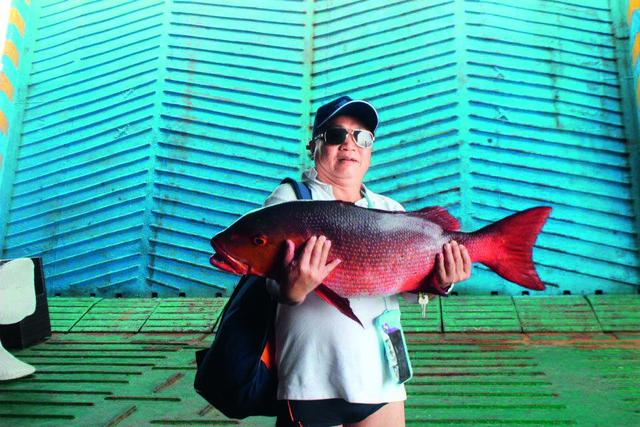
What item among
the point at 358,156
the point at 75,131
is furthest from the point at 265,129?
the point at 358,156

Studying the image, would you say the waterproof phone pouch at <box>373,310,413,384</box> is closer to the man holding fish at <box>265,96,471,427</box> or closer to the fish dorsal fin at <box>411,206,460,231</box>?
the man holding fish at <box>265,96,471,427</box>

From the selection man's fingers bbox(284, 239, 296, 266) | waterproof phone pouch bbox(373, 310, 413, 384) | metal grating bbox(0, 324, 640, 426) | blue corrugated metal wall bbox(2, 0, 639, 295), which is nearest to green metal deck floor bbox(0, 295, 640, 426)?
metal grating bbox(0, 324, 640, 426)

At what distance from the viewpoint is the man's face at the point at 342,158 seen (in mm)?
1487

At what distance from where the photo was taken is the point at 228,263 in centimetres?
131

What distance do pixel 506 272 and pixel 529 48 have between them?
4.54 m

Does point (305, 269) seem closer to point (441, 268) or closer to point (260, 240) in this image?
point (260, 240)

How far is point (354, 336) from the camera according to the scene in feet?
4.31

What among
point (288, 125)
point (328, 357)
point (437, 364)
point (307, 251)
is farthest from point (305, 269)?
point (288, 125)

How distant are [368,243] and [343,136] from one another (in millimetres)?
351

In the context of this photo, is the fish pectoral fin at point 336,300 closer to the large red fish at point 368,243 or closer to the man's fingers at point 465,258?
the large red fish at point 368,243

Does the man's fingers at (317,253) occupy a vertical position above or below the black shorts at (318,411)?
above

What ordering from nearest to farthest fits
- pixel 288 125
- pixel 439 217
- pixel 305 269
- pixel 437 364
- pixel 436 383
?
pixel 305 269 < pixel 439 217 < pixel 436 383 < pixel 437 364 < pixel 288 125

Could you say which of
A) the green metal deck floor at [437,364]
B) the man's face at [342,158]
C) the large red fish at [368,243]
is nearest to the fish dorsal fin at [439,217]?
the large red fish at [368,243]

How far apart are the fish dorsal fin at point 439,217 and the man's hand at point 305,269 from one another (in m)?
0.32
